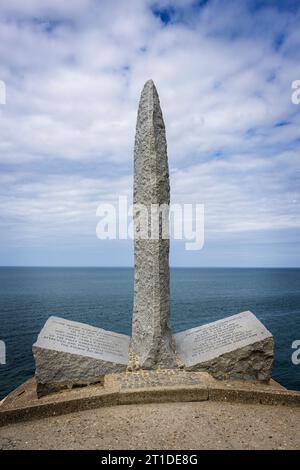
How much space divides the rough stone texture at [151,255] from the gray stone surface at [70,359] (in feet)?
1.93

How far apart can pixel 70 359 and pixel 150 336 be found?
1604 millimetres

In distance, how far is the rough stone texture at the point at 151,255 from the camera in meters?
7.48

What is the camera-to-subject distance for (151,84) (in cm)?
796

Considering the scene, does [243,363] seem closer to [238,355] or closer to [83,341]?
[238,355]

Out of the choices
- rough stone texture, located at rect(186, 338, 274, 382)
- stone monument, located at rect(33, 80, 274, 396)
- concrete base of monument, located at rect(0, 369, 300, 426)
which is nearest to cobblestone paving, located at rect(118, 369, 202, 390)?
concrete base of monument, located at rect(0, 369, 300, 426)

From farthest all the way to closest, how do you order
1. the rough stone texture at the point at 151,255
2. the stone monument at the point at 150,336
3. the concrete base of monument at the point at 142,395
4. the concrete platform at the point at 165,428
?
1. the rough stone texture at the point at 151,255
2. the stone monument at the point at 150,336
3. the concrete base of monument at the point at 142,395
4. the concrete platform at the point at 165,428

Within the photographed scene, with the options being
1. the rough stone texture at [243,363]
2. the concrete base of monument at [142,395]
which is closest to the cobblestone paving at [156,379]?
the concrete base of monument at [142,395]

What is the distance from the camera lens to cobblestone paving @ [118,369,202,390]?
6332 mm

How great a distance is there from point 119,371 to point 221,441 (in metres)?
2.83

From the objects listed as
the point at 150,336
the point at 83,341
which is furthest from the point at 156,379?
the point at 83,341

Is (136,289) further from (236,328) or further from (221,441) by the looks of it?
(221,441)

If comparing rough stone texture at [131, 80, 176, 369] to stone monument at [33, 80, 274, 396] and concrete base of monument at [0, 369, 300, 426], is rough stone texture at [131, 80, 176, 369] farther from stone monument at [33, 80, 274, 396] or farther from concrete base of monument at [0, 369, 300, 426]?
concrete base of monument at [0, 369, 300, 426]

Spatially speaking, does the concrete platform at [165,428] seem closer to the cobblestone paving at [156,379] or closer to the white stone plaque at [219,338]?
the cobblestone paving at [156,379]

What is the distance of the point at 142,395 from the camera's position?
19.5 ft
